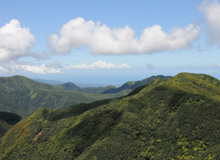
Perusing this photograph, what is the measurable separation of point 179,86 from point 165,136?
63.5 meters

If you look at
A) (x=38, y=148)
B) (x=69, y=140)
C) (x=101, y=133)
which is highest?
(x=101, y=133)

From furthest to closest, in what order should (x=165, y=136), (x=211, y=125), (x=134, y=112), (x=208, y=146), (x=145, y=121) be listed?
(x=134, y=112)
(x=145, y=121)
(x=165, y=136)
(x=211, y=125)
(x=208, y=146)

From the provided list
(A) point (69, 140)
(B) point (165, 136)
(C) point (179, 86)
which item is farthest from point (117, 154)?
(C) point (179, 86)

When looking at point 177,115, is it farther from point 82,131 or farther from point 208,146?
point 82,131

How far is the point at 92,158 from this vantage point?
353 ft

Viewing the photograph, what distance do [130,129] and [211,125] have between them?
45.3 meters

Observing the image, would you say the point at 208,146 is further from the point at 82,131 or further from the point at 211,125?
the point at 82,131

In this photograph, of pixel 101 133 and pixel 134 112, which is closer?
pixel 101 133

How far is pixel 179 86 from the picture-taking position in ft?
536

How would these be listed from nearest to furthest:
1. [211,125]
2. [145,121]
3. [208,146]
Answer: [208,146] < [211,125] < [145,121]

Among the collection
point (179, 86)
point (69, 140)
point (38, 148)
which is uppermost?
point (179, 86)

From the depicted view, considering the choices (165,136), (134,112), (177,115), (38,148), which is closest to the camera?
(165,136)

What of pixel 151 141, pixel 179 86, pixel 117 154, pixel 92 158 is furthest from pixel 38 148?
pixel 179 86

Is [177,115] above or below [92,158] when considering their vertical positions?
above
